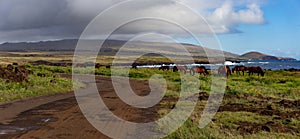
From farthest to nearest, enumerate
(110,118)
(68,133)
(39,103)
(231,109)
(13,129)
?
(39,103)
(231,109)
(110,118)
(13,129)
(68,133)

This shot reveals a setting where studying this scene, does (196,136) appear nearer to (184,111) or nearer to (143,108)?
(184,111)

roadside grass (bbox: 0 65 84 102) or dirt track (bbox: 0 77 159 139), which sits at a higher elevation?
roadside grass (bbox: 0 65 84 102)

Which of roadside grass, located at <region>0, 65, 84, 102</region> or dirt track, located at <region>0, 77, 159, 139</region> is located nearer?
dirt track, located at <region>0, 77, 159, 139</region>

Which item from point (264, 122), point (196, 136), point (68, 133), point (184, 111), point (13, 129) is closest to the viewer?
point (196, 136)

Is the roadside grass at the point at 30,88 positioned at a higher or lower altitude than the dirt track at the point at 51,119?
higher

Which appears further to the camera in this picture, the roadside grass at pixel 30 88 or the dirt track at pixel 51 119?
the roadside grass at pixel 30 88

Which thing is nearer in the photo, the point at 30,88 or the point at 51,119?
the point at 51,119

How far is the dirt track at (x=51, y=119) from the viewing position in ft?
36.1

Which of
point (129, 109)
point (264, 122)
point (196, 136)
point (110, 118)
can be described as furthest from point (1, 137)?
point (264, 122)

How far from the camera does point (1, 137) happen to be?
1052 centimetres

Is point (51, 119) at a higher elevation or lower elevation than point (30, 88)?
lower

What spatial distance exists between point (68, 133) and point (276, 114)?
822 cm

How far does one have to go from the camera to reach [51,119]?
45.4 feet

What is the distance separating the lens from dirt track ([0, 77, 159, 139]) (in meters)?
11.0
